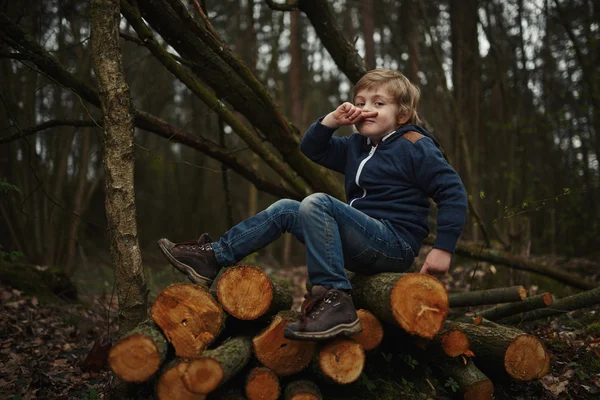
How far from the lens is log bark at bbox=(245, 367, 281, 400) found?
2523 millimetres

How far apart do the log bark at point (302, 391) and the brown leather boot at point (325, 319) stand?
1.10 ft

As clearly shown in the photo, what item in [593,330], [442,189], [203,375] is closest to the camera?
[203,375]

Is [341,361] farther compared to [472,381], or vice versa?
[472,381]

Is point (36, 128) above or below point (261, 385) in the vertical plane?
above

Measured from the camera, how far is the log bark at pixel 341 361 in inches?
98.7

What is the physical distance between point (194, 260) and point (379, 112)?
159 centimetres

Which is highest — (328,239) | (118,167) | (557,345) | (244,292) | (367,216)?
(118,167)

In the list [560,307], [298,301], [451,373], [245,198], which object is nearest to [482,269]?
[298,301]

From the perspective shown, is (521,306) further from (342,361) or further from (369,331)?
(342,361)

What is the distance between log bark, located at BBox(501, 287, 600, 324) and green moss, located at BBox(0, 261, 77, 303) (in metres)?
5.10

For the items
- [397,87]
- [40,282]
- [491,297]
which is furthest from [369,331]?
[40,282]

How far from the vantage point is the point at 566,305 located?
4215 mm

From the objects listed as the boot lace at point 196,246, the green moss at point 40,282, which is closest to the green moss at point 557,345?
the boot lace at point 196,246

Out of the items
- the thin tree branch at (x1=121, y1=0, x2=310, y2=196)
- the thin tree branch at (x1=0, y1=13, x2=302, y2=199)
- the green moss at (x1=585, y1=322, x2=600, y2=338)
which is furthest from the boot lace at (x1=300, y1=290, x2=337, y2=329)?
the green moss at (x1=585, y1=322, x2=600, y2=338)
